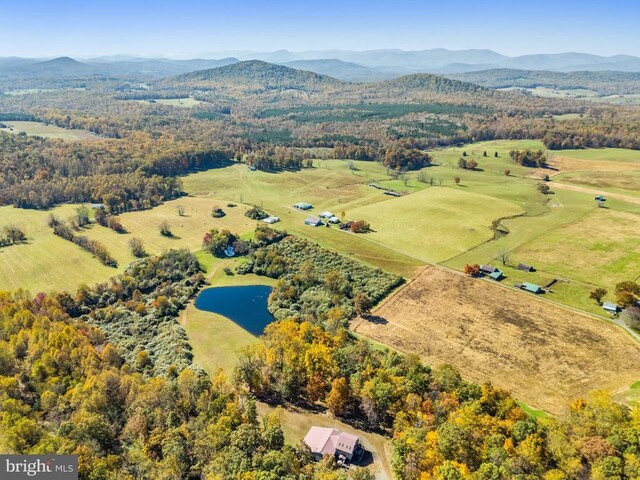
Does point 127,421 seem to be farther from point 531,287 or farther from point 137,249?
point 531,287

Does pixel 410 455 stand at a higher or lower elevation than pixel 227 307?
higher

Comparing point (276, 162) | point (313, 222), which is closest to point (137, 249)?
point (313, 222)

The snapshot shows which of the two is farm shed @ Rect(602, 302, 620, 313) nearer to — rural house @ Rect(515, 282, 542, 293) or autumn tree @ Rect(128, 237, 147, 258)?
rural house @ Rect(515, 282, 542, 293)

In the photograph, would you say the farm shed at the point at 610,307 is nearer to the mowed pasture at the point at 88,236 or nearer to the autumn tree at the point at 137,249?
the mowed pasture at the point at 88,236

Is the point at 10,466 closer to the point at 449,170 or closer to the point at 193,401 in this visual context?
the point at 193,401

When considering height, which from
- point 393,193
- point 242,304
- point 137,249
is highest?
point 393,193

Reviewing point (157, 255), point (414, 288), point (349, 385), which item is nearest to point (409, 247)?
point (414, 288)
